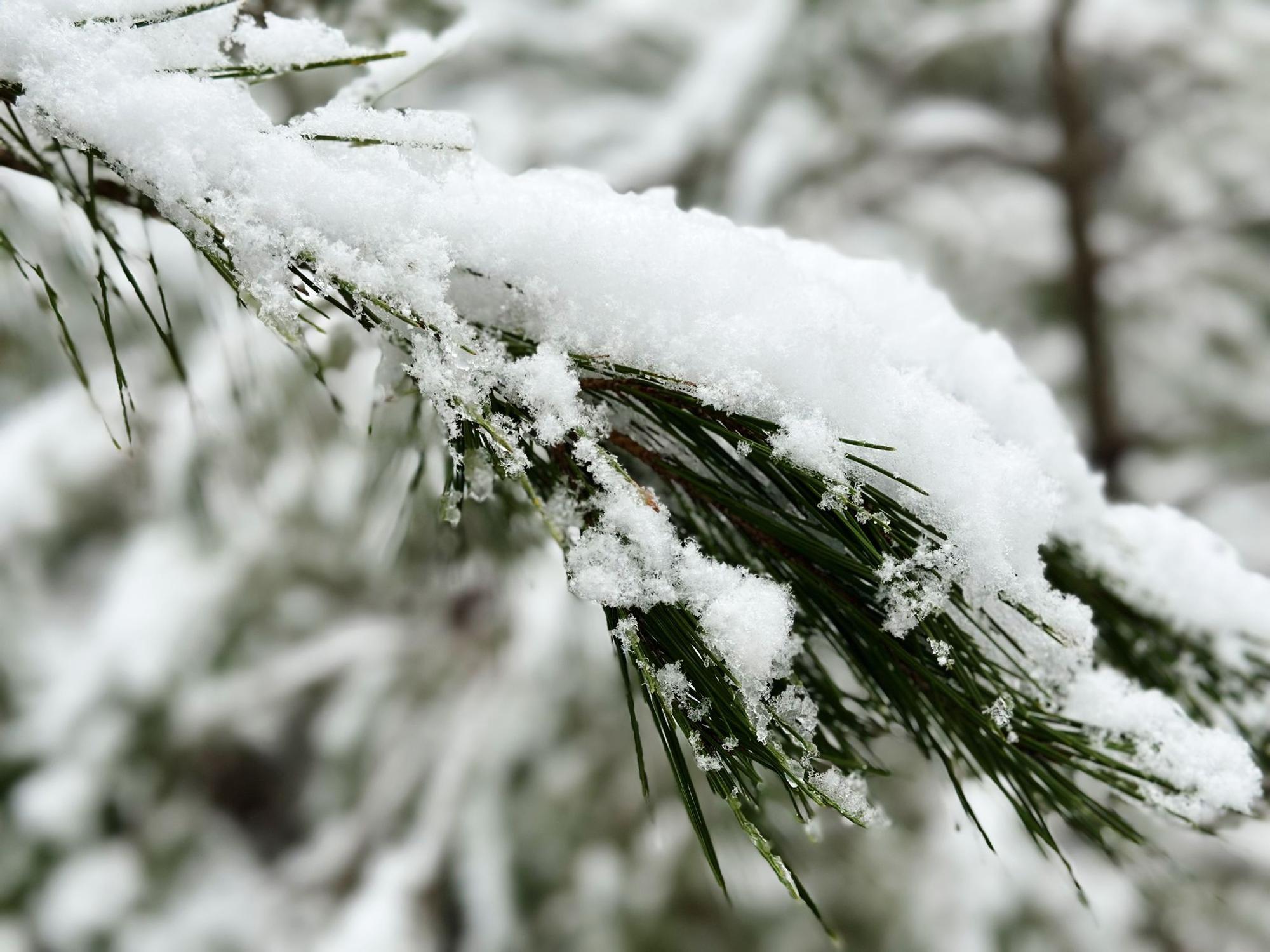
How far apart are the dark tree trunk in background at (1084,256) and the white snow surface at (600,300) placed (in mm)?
1768

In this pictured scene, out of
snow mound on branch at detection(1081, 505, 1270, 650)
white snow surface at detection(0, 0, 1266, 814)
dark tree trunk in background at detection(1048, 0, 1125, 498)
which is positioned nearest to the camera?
white snow surface at detection(0, 0, 1266, 814)

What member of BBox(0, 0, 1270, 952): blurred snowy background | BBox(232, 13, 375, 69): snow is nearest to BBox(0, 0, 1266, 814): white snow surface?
BBox(232, 13, 375, 69): snow

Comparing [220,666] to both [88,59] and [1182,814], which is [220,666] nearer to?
[88,59]

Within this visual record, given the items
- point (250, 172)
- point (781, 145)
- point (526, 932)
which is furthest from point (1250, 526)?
point (250, 172)

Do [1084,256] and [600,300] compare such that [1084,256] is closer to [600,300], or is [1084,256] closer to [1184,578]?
[1184,578]

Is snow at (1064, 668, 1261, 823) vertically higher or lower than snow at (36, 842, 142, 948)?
lower

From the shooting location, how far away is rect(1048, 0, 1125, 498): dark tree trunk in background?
1987 mm

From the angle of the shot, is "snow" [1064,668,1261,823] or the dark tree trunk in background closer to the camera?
"snow" [1064,668,1261,823]

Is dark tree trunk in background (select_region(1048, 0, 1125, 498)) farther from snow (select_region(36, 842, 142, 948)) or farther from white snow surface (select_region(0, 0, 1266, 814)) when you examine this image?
snow (select_region(36, 842, 142, 948))

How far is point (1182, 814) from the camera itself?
0.41 metres

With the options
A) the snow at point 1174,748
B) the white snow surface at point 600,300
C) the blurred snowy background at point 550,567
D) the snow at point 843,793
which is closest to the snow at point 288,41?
the white snow surface at point 600,300

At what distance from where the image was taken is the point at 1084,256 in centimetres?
204

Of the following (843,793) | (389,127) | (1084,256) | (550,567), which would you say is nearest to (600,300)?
(389,127)

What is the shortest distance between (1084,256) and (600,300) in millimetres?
2048
